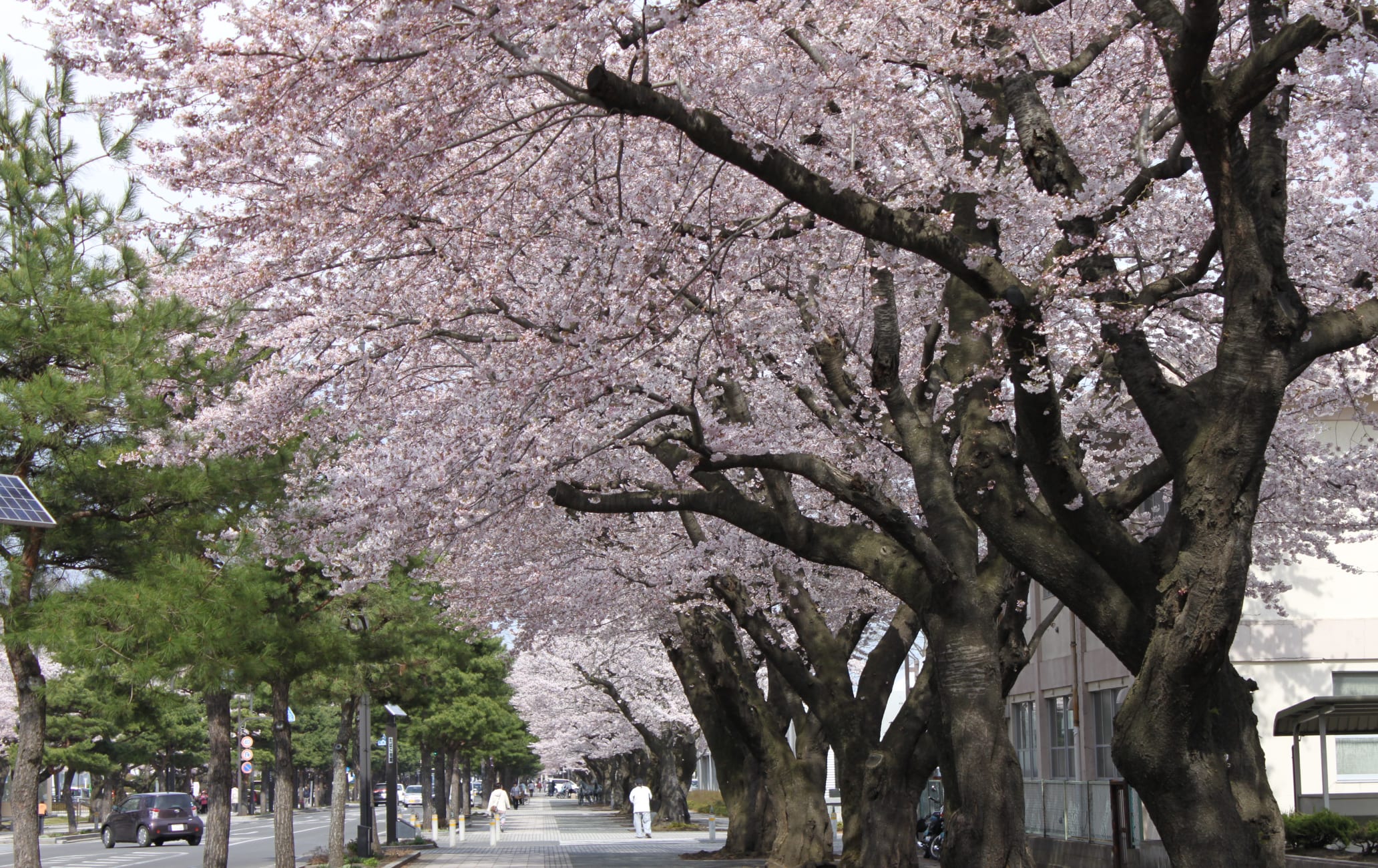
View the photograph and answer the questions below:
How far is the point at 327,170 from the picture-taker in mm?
8570

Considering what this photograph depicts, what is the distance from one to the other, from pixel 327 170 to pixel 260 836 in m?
43.4

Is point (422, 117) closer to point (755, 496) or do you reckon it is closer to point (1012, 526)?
point (1012, 526)

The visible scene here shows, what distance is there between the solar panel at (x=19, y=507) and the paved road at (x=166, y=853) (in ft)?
60.5

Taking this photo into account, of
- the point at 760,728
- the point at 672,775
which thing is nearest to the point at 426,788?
the point at 672,775

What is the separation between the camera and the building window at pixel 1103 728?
88.1 feet

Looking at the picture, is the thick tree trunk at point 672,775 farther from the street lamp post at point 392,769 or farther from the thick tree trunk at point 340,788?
the thick tree trunk at point 340,788

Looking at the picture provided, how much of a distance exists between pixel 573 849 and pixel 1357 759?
20396 mm

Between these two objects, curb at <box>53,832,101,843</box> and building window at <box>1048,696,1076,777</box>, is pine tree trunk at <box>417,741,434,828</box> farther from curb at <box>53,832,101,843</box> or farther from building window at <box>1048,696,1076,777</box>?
building window at <box>1048,696,1076,777</box>

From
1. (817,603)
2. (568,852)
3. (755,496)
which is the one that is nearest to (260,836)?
(568,852)

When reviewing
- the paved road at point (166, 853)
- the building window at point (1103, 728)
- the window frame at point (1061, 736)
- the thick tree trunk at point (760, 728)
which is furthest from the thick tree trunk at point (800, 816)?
the paved road at point (166, 853)

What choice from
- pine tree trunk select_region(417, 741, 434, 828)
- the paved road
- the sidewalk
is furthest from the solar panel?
pine tree trunk select_region(417, 741, 434, 828)

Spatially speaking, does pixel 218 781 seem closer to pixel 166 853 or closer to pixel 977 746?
pixel 977 746

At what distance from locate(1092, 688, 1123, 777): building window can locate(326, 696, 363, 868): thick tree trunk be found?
47.6ft

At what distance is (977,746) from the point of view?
10531 millimetres
